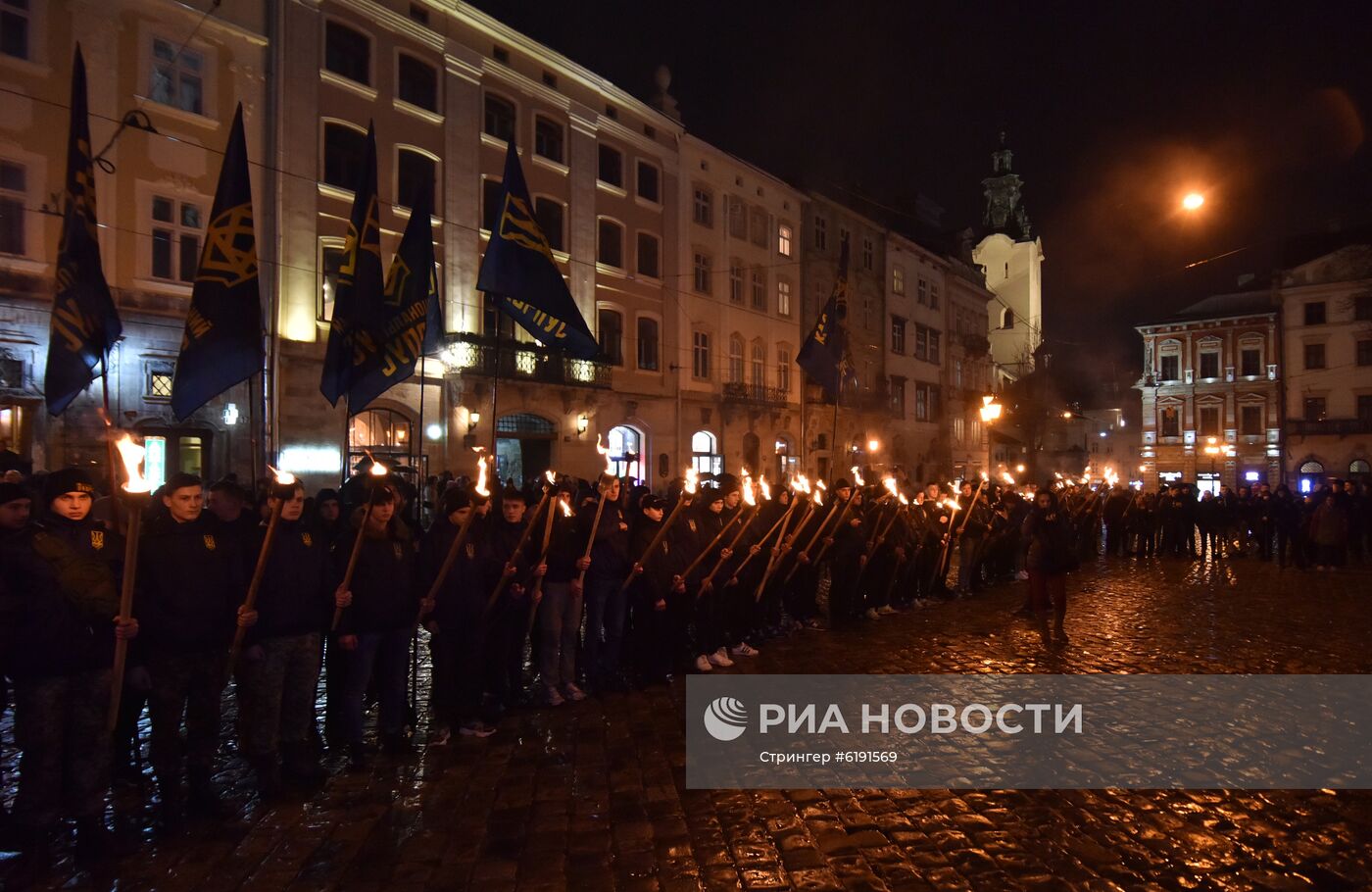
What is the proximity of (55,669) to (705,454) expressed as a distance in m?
28.2

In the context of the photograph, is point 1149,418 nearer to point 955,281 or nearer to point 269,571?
point 955,281

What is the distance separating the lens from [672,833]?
4934mm

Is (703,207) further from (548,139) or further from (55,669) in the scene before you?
(55,669)

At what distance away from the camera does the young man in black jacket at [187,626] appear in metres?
5.01

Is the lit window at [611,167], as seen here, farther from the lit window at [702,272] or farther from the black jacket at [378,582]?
the black jacket at [378,582]

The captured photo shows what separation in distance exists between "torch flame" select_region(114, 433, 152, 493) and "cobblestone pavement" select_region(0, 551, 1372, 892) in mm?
2073

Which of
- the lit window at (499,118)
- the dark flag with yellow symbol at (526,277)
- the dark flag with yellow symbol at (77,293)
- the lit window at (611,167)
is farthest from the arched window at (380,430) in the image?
the dark flag with yellow symbol at (77,293)

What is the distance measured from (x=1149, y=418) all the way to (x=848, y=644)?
56.2 m

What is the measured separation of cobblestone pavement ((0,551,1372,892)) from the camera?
174 inches

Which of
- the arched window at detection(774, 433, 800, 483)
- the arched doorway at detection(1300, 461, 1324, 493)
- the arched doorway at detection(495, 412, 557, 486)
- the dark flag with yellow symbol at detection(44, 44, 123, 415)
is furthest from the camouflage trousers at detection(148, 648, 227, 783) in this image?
the arched doorway at detection(1300, 461, 1324, 493)

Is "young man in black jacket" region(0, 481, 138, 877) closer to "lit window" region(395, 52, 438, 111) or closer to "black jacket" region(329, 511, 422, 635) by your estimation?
"black jacket" region(329, 511, 422, 635)

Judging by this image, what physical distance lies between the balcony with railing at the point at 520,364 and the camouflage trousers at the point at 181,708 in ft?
56.5

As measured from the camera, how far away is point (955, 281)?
50.0 meters

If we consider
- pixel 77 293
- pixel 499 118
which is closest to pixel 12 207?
pixel 499 118
